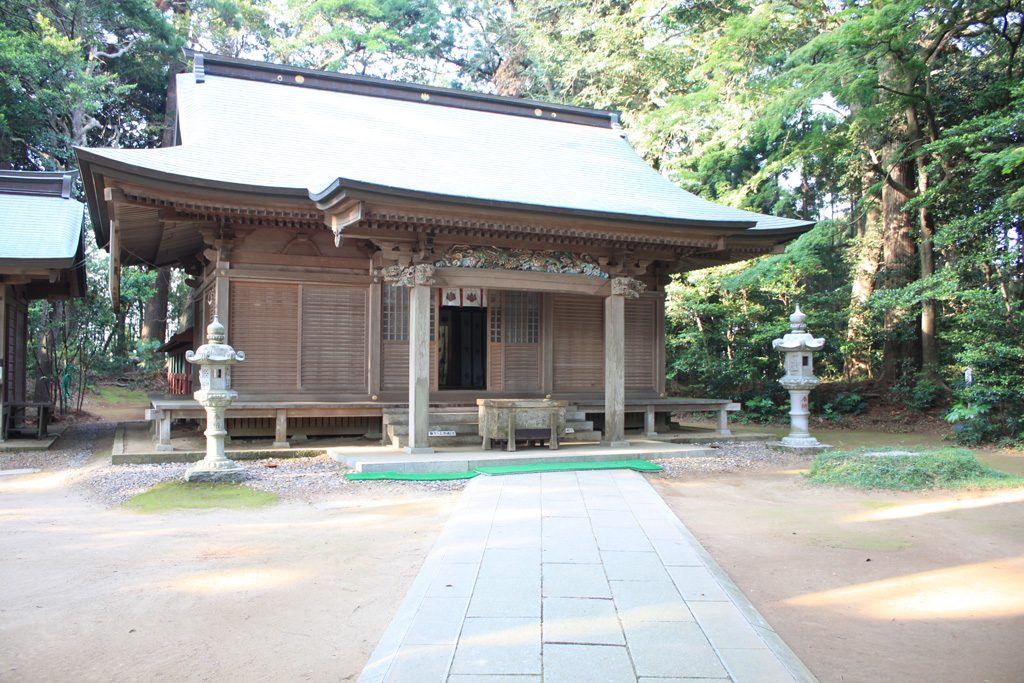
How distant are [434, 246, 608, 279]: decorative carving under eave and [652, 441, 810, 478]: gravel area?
294 cm

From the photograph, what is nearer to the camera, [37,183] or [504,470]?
[504,470]

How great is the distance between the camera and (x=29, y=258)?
9812 millimetres

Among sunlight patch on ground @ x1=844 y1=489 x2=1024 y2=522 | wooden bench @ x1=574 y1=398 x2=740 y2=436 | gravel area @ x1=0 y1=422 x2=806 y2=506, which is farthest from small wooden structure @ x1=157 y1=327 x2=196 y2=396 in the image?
sunlight patch on ground @ x1=844 y1=489 x2=1024 y2=522

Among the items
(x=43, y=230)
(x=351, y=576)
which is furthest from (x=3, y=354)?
(x=351, y=576)

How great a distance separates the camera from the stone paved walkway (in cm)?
286

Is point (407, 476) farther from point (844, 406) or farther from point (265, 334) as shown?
point (844, 406)

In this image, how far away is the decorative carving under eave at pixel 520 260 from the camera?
9.06 metres

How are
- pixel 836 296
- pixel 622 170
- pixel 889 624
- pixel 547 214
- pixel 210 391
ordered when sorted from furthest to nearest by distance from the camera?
pixel 836 296
pixel 622 170
pixel 547 214
pixel 210 391
pixel 889 624

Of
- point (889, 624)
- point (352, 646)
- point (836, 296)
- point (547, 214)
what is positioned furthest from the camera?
point (836, 296)

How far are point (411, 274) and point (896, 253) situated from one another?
1258 centimetres

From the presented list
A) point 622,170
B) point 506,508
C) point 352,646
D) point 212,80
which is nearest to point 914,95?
point 622,170

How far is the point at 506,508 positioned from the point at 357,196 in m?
3.95

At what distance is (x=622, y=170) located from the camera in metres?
13.0

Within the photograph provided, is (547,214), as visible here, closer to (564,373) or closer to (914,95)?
(564,373)
